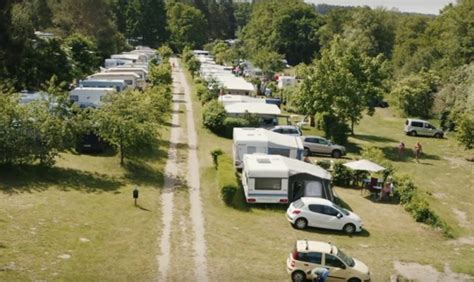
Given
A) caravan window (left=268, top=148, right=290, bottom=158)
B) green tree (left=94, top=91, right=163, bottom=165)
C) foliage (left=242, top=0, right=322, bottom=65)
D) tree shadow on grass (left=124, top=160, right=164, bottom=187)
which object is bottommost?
tree shadow on grass (left=124, top=160, right=164, bottom=187)

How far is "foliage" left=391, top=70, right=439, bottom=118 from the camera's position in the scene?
58.2 meters

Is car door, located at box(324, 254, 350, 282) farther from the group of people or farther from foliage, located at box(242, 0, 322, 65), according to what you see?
foliage, located at box(242, 0, 322, 65)

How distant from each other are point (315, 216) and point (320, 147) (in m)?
14.2

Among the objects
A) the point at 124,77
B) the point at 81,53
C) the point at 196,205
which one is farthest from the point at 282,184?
the point at 81,53

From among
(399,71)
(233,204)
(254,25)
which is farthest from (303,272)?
(254,25)

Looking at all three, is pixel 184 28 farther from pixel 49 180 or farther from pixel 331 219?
pixel 331 219

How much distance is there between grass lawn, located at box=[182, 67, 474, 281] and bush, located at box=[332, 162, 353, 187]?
0.91 m

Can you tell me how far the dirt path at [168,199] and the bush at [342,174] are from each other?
868cm

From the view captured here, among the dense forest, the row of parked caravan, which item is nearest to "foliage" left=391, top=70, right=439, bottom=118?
the dense forest

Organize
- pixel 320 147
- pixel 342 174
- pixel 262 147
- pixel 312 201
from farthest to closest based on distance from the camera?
pixel 320 147, pixel 342 174, pixel 262 147, pixel 312 201

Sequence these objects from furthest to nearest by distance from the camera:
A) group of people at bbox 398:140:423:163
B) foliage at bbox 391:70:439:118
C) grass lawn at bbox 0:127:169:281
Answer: foliage at bbox 391:70:439:118 < group of people at bbox 398:140:423:163 < grass lawn at bbox 0:127:169:281

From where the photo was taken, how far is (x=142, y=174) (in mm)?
27797

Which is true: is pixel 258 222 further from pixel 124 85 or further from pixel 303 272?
pixel 124 85

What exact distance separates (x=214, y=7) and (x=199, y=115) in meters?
118
